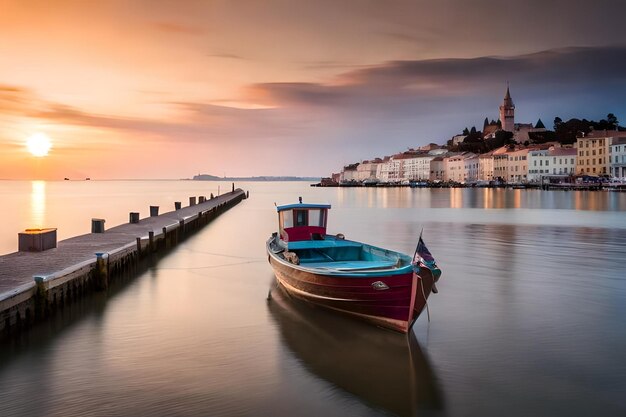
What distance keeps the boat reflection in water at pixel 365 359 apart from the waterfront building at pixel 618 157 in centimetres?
12305

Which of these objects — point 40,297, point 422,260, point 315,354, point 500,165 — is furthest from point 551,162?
point 40,297

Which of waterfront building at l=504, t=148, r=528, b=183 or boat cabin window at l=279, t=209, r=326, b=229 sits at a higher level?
waterfront building at l=504, t=148, r=528, b=183

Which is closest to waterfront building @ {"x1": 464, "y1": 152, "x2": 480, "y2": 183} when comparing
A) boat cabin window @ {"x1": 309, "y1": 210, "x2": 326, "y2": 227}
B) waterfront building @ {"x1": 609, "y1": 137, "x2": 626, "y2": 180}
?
waterfront building @ {"x1": 609, "y1": 137, "x2": 626, "y2": 180}

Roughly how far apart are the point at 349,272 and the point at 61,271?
7.76 m

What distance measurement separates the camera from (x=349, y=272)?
13.5m

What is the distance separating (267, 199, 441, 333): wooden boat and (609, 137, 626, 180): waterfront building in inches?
4682

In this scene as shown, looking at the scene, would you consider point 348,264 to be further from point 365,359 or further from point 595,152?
point 595,152

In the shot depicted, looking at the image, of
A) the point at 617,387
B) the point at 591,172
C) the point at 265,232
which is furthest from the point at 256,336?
the point at 591,172

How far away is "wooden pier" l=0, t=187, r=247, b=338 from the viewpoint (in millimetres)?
12948

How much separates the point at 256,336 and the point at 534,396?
22.0ft

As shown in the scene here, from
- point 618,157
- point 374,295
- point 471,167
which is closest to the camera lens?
point 374,295

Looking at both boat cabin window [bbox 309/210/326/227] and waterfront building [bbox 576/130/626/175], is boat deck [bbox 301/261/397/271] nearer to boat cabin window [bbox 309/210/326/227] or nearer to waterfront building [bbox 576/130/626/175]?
boat cabin window [bbox 309/210/326/227]

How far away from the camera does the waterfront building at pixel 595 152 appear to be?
416ft

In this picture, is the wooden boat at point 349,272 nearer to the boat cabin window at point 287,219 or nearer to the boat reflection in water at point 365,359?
the boat cabin window at point 287,219
